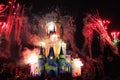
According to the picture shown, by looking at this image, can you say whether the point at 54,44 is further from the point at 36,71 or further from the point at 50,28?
the point at 36,71

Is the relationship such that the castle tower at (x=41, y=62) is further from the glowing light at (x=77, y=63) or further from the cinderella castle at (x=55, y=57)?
the glowing light at (x=77, y=63)

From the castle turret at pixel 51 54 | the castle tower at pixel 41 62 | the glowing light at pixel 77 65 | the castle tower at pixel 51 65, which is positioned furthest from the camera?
the castle turret at pixel 51 54

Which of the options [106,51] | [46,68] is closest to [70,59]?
[46,68]

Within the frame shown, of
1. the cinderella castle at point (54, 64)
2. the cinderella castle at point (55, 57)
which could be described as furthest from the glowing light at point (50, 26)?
the cinderella castle at point (54, 64)

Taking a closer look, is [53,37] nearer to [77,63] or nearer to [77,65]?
[77,63]

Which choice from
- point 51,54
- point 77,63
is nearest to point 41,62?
point 51,54

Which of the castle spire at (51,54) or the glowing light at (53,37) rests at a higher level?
the glowing light at (53,37)

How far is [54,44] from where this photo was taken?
233ft

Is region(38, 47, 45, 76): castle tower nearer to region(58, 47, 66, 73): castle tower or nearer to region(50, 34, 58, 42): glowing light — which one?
region(58, 47, 66, 73): castle tower

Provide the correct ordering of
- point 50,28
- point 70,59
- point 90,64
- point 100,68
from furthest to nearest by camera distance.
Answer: point 50,28 < point 70,59 < point 90,64 < point 100,68

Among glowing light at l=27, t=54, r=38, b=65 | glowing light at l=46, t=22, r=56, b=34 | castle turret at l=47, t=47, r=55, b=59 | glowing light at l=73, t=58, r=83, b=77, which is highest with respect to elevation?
glowing light at l=46, t=22, r=56, b=34

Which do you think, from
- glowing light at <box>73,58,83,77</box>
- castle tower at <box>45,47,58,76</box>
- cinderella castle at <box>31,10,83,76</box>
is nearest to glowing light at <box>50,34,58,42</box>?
cinderella castle at <box>31,10,83,76</box>

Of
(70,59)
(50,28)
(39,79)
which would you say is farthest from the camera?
(50,28)

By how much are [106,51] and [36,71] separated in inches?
851
